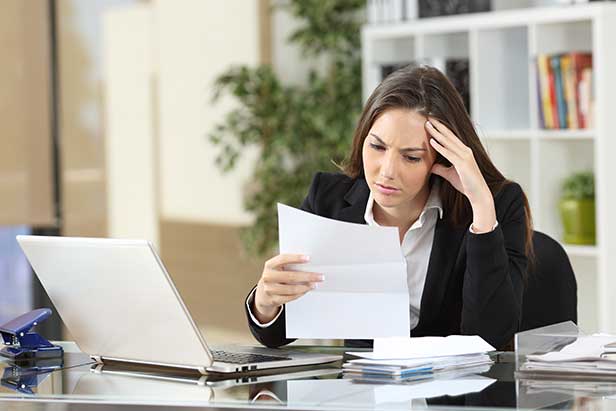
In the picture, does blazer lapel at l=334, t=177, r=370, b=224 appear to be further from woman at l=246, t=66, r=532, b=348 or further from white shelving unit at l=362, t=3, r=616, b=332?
white shelving unit at l=362, t=3, r=616, b=332

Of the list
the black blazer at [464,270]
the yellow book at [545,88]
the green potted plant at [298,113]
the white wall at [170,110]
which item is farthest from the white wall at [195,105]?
the black blazer at [464,270]

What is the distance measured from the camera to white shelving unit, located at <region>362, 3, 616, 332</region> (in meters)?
4.26

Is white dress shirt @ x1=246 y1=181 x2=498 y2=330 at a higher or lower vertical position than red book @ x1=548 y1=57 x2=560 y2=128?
A: lower

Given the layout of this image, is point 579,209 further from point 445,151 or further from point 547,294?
point 445,151

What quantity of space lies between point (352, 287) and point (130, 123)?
4042mm

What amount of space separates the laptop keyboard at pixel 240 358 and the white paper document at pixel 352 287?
0.21 feet

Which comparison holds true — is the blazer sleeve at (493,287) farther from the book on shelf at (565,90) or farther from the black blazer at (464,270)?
the book on shelf at (565,90)

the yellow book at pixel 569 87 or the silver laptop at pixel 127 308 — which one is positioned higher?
the yellow book at pixel 569 87

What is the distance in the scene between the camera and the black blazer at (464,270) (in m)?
2.50

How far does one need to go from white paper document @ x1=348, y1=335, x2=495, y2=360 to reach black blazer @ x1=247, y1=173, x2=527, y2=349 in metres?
0.30

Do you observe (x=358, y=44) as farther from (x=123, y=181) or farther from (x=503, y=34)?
(x=123, y=181)

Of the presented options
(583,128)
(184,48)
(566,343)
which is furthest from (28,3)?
(566,343)

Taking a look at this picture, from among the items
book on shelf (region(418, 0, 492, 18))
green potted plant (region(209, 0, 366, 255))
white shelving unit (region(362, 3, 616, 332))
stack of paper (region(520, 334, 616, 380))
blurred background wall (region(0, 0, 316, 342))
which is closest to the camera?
stack of paper (region(520, 334, 616, 380))

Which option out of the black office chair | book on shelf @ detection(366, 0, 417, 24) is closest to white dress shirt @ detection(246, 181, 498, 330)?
the black office chair
